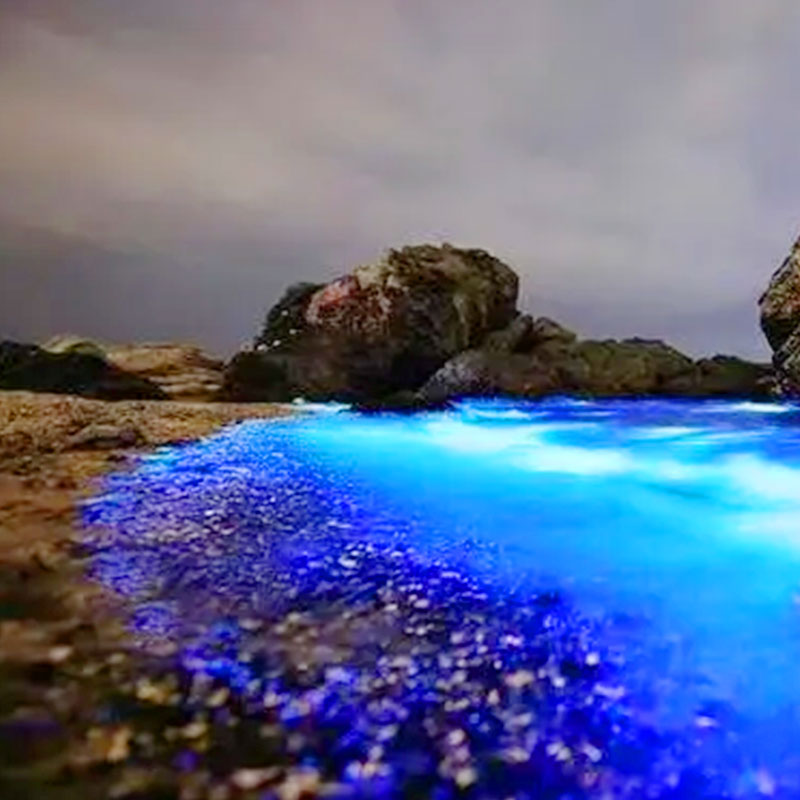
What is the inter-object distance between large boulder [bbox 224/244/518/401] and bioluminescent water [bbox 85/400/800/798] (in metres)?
27.8

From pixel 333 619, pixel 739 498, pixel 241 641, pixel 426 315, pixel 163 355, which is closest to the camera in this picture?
pixel 241 641

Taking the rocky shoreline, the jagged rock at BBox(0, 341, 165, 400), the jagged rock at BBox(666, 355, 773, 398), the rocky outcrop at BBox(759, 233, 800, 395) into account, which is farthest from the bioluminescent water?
the jagged rock at BBox(666, 355, 773, 398)

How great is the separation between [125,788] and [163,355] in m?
51.3

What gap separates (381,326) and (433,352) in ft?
10.7

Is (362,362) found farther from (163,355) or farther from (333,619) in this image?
(333,619)

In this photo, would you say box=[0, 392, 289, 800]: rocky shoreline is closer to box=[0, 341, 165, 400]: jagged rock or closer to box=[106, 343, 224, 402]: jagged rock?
box=[0, 341, 165, 400]: jagged rock

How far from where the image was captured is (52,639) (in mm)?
7855

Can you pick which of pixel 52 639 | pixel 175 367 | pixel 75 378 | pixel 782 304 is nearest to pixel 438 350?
pixel 175 367

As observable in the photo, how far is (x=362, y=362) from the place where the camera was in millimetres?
49188

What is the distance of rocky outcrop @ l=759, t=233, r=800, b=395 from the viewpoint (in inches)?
1662

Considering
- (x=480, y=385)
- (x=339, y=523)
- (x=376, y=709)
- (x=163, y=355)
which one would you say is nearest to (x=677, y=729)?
(x=376, y=709)

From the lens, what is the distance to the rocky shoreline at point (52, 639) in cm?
593

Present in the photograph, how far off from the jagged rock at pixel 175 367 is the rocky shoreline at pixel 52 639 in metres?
26.6

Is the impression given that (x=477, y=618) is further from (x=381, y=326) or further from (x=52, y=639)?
(x=381, y=326)
